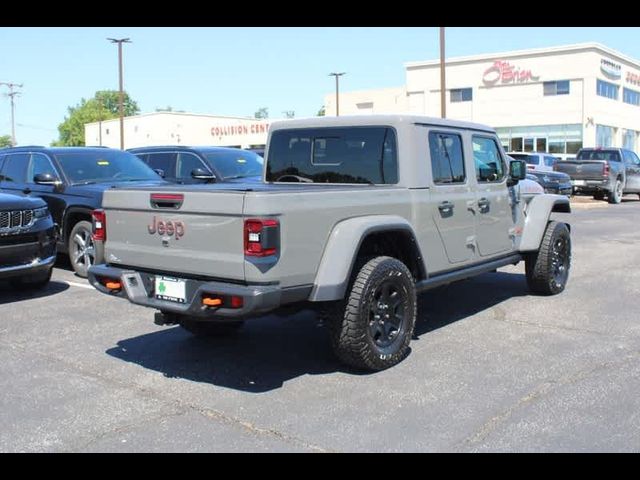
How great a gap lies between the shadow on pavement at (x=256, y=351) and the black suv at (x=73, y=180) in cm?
303

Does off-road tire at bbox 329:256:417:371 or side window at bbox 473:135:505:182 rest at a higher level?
side window at bbox 473:135:505:182

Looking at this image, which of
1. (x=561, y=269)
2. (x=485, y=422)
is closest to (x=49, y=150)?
(x=561, y=269)

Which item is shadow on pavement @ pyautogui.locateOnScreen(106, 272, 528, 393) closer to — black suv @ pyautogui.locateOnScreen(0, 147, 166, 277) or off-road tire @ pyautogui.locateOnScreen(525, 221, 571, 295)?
off-road tire @ pyautogui.locateOnScreen(525, 221, 571, 295)

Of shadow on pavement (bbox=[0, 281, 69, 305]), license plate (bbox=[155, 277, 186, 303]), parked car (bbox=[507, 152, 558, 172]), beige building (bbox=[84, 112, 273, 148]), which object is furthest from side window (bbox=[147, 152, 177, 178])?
beige building (bbox=[84, 112, 273, 148])

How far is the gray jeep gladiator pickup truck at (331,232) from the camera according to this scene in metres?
4.31

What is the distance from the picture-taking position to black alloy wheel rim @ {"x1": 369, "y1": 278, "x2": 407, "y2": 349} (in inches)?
196

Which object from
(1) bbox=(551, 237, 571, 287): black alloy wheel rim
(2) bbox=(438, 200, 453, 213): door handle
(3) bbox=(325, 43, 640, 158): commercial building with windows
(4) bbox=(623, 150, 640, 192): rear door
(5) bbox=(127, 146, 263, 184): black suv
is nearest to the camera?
(2) bbox=(438, 200, 453, 213): door handle

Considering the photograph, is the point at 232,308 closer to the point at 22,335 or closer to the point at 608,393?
the point at 608,393

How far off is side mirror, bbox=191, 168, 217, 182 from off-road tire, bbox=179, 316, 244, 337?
14.2ft

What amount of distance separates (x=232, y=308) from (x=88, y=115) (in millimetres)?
114148

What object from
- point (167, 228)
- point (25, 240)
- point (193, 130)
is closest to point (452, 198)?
point (167, 228)

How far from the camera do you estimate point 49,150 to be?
970cm

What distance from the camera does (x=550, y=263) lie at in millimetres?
7430

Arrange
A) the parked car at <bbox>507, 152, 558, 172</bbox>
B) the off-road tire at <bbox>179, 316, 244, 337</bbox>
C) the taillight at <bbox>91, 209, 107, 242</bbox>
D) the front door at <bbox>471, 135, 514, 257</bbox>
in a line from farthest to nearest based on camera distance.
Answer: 1. the parked car at <bbox>507, 152, 558, 172</bbox>
2. the front door at <bbox>471, 135, 514, 257</bbox>
3. the off-road tire at <bbox>179, 316, 244, 337</bbox>
4. the taillight at <bbox>91, 209, 107, 242</bbox>
